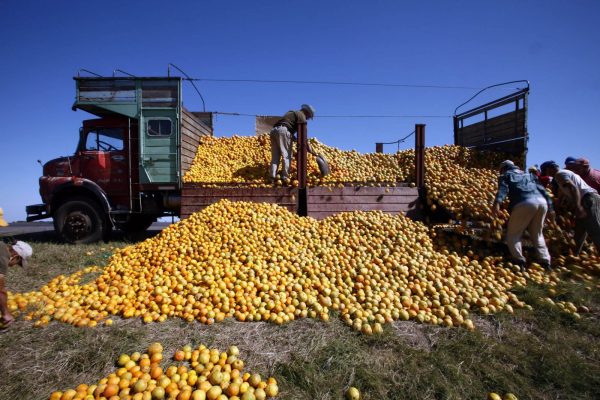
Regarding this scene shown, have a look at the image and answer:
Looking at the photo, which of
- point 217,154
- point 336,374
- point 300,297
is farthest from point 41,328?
point 217,154

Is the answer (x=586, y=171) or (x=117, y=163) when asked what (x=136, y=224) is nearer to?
(x=117, y=163)

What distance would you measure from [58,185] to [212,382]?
767cm

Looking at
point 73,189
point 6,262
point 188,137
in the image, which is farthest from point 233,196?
point 73,189

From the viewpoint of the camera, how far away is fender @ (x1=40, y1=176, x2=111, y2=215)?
7461 mm

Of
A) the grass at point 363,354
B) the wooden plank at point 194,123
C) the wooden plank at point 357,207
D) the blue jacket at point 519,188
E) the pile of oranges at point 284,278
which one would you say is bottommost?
the grass at point 363,354

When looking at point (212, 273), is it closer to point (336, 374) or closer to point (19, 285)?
point (336, 374)

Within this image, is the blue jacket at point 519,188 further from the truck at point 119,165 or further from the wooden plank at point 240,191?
the wooden plank at point 240,191

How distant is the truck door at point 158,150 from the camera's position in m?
7.67

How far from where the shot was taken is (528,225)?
5.45 m

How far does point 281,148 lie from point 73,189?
5.54 metres

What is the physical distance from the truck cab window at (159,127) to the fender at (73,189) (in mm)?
1973

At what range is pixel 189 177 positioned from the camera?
25.9 ft

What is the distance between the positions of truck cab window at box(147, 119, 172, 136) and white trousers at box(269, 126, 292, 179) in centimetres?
271

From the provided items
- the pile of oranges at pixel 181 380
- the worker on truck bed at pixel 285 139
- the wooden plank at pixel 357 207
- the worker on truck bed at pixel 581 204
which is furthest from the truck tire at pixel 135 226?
the worker on truck bed at pixel 581 204
